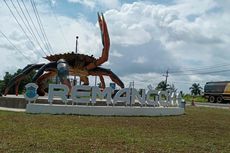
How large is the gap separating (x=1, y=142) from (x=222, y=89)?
159 ft

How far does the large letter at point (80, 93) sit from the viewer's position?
19.5m

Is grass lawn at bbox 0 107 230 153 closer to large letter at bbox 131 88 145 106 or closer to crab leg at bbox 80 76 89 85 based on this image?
large letter at bbox 131 88 145 106

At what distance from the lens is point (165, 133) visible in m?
13.3

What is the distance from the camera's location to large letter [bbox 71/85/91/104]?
19.5 m

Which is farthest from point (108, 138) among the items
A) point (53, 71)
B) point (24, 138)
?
point (53, 71)

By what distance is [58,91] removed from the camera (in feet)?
63.1

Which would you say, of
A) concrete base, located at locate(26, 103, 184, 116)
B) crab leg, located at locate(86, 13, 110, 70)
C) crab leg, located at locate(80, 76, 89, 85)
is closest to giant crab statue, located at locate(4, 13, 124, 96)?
crab leg, located at locate(86, 13, 110, 70)

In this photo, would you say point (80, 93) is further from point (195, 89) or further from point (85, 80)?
point (195, 89)

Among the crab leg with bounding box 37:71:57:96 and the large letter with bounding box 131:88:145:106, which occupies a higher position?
the crab leg with bounding box 37:71:57:96

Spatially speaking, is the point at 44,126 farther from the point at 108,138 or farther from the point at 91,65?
the point at 91,65

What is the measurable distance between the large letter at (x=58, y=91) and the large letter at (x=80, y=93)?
16.9 inches

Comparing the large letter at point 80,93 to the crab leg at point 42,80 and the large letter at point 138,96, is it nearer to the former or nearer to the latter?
the large letter at point 138,96

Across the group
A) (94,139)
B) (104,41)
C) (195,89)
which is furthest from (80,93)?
(195,89)

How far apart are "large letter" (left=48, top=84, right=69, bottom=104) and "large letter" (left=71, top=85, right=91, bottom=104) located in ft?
1.41
